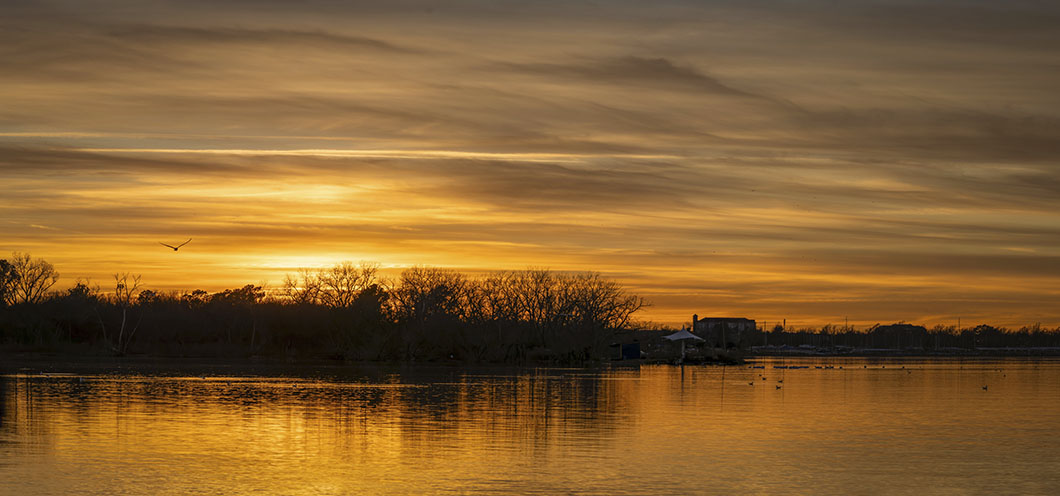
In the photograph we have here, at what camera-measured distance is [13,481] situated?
22.4 m

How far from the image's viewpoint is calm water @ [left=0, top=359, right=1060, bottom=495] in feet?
76.2

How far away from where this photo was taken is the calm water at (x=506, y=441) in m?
23.2

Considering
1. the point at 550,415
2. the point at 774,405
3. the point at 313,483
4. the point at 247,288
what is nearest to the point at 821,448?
the point at 550,415

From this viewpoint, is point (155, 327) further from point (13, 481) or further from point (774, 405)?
point (13, 481)

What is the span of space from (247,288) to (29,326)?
1883 inches

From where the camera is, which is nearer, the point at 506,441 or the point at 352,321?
the point at 506,441

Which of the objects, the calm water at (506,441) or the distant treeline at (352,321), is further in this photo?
the distant treeline at (352,321)

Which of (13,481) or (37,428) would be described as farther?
(37,428)

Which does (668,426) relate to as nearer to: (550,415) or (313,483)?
(550,415)

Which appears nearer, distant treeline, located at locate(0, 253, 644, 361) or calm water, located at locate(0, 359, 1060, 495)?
calm water, located at locate(0, 359, 1060, 495)

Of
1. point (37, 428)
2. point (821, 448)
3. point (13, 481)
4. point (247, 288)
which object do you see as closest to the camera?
point (13, 481)

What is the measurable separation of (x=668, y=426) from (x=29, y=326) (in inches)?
3768

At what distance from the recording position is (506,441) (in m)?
31.0

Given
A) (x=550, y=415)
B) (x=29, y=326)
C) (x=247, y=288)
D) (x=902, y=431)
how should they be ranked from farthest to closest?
(x=247, y=288)
(x=29, y=326)
(x=550, y=415)
(x=902, y=431)
